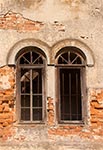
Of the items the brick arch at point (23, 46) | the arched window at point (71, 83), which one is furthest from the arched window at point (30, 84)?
the arched window at point (71, 83)

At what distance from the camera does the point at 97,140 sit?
945 centimetres

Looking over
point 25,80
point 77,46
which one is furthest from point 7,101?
point 77,46

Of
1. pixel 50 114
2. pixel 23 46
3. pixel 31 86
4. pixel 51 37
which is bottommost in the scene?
pixel 50 114

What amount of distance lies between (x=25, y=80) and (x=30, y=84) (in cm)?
16

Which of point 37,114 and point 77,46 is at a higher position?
point 77,46

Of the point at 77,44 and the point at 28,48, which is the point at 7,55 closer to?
the point at 28,48

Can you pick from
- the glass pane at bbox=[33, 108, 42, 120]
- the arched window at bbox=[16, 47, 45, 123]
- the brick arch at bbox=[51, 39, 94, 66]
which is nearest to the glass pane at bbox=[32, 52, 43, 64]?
the arched window at bbox=[16, 47, 45, 123]

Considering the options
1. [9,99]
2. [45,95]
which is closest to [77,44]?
[45,95]

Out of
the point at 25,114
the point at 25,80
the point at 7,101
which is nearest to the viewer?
the point at 7,101

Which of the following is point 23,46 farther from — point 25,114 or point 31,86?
point 25,114

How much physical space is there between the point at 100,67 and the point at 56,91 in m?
1.24

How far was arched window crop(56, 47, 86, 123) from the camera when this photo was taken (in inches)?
381

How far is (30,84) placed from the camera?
9719 millimetres

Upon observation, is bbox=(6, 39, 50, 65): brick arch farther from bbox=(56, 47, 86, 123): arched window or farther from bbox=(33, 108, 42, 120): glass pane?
bbox=(33, 108, 42, 120): glass pane
